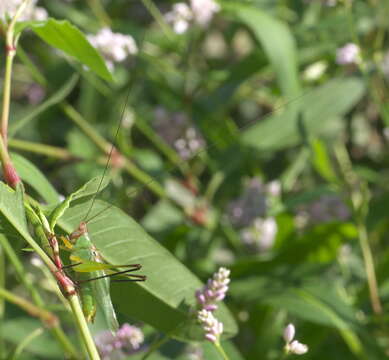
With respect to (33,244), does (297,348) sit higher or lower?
lower

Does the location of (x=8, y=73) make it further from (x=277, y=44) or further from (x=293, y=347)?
(x=277, y=44)

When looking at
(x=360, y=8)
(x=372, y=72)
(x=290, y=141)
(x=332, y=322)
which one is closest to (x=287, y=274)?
(x=332, y=322)

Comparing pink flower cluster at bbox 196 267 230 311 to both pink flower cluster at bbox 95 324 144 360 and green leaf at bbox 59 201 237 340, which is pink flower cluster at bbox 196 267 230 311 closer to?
green leaf at bbox 59 201 237 340

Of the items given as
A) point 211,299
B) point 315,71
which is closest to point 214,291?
point 211,299

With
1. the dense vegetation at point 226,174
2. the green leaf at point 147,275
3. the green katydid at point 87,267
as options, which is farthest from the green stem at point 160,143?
the green katydid at point 87,267

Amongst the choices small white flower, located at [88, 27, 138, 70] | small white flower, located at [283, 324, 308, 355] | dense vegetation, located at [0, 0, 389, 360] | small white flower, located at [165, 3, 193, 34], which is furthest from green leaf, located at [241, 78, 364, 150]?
small white flower, located at [283, 324, 308, 355]

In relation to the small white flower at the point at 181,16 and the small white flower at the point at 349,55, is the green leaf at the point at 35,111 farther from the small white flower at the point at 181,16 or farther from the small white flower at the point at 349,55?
the small white flower at the point at 349,55

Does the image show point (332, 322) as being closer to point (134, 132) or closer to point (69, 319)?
point (69, 319)
